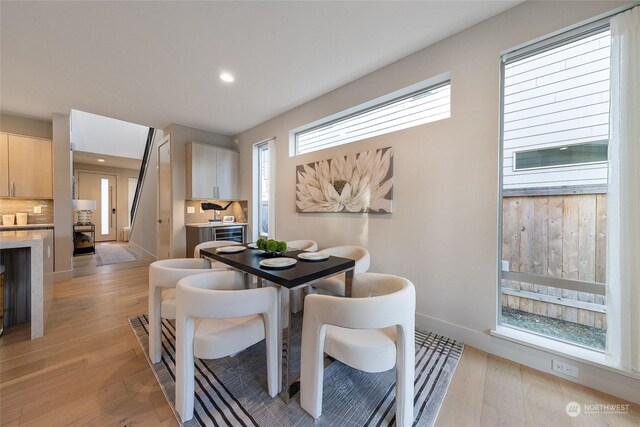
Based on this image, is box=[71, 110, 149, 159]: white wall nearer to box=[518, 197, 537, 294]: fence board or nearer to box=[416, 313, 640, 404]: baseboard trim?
box=[416, 313, 640, 404]: baseboard trim

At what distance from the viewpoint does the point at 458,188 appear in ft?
6.78

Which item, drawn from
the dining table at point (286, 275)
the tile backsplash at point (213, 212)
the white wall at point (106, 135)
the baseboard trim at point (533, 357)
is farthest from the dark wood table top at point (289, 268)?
the white wall at point (106, 135)

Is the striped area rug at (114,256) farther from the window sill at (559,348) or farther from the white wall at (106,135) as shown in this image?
the window sill at (559,348)

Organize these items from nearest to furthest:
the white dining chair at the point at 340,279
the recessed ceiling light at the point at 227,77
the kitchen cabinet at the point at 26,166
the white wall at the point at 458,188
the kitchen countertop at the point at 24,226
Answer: the white wall at the point at 458,188
the white dining chair at the point at 340,279
the recessed ceiling light at the point at 227,77
the kitchen countertop at the point at 24,226
the kitchen cabinet at the point at 26,166

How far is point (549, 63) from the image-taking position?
1783 millimetres

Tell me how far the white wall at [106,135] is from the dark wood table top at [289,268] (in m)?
4.77

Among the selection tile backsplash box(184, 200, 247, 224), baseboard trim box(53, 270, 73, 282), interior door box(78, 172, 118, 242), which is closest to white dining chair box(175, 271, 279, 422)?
tile backsplash box(184, 200, 247, 224)

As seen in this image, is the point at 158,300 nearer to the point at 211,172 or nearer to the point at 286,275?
the point at 286,275

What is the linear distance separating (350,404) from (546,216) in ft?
6.44

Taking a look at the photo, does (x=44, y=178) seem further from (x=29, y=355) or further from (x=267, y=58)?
(x=267, y=58)

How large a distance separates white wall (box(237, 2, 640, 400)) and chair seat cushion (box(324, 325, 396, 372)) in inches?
43.6

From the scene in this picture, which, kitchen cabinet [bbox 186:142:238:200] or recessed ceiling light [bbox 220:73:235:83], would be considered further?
kitchen cabinet [bbox 186:142:238:200]

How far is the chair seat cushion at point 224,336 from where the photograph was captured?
1286 mm

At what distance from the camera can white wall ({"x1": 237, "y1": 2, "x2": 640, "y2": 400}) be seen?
1.80 metres
